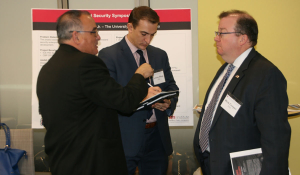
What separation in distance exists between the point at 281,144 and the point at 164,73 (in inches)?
54.1

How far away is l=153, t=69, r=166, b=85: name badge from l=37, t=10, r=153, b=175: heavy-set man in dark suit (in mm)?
859

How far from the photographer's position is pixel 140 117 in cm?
234

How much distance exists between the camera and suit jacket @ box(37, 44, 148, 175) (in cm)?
154

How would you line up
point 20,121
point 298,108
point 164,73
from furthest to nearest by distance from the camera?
point 20,121
point 298,108
point 164,73

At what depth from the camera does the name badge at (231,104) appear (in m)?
1.74

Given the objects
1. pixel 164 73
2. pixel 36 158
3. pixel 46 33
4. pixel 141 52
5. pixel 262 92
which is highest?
pixel 46 33

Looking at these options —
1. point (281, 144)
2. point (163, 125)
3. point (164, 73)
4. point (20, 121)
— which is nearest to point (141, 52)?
point (164, 73)

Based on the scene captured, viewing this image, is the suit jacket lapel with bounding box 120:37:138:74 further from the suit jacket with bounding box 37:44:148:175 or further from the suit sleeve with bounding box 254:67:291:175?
the suit sleeve with bounding box 254:67:291:175

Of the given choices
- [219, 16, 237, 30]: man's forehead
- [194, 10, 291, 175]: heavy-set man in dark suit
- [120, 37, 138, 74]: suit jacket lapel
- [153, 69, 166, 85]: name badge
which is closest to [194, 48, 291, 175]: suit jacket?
[194, 10, 291, 175]: heavy-set man in dark suit

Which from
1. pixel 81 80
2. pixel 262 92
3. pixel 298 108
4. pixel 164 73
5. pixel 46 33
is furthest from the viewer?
pixel 46 33

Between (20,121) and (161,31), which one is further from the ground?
(161,31)

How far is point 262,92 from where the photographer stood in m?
1.66

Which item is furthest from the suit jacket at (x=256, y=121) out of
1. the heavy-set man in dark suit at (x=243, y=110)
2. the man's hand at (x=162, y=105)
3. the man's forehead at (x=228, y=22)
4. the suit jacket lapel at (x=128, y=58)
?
the suit jacket lapel at (x=128, y=58)

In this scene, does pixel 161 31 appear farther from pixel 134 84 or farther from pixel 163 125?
pixel 134 84
